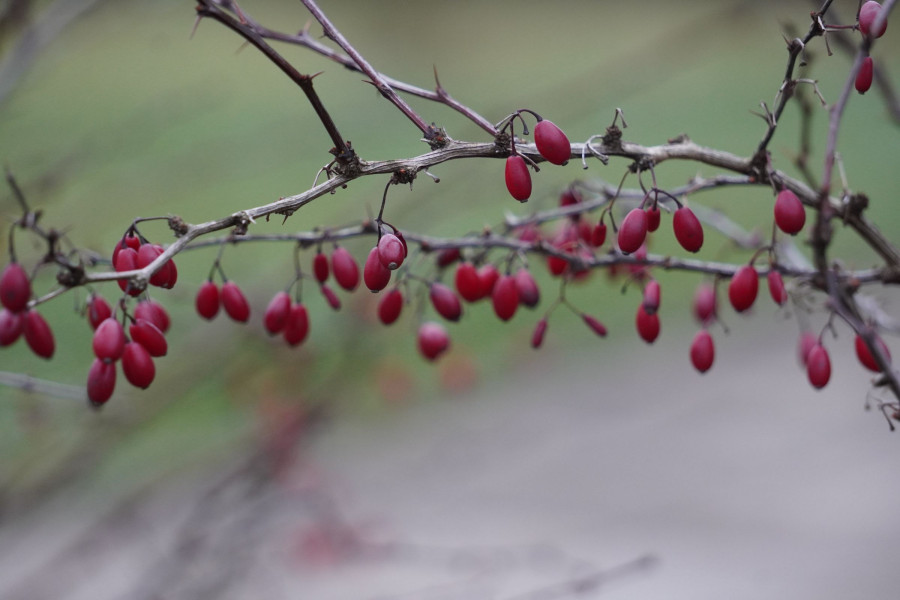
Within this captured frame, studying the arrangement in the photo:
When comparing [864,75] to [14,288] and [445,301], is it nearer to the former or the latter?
[445,301]

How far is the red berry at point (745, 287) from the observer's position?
44.9 inches

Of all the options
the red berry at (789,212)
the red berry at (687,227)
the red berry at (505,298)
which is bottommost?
the red berry at (789,212)

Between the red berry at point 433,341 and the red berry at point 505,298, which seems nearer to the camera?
the red berry at point 505,298

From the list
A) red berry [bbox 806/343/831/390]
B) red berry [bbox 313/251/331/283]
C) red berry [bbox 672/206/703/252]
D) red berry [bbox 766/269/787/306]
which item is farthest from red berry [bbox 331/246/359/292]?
red berry [bbox 806/343/831/390]

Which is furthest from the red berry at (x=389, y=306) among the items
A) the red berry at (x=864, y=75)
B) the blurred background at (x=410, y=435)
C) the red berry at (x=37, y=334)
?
the red berry at (x=864, y=75)

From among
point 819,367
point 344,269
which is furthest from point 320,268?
point 819,367

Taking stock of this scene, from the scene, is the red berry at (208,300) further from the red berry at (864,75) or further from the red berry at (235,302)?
the red berry at (864,75)

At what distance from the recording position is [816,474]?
3770 mm

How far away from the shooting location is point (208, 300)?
1238mm

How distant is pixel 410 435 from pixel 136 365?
371 centimetres

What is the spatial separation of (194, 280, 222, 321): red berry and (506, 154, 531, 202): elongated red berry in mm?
530

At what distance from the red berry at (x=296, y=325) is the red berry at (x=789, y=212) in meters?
0.71

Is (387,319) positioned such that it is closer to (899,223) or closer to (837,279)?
(837,279)

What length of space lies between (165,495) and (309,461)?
0.94m
